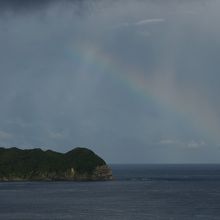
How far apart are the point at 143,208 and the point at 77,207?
20.4 m

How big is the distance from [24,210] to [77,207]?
1705 centimetres

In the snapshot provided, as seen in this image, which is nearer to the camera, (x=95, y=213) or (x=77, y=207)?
(x=95, y=213)

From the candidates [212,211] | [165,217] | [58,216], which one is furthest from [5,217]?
[212,211]

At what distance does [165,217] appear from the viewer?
→ 164500mm

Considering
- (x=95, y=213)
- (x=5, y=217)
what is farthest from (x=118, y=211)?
(x=5, y=217)

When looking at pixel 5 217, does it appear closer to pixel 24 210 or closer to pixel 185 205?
pixel 24 210

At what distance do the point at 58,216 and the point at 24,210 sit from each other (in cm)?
2215

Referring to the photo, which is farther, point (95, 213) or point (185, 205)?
point (185, 205)

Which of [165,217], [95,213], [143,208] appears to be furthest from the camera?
[143,208]

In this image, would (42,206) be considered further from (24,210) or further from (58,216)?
(58,216)

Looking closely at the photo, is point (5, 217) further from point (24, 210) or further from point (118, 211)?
point (118, 211)

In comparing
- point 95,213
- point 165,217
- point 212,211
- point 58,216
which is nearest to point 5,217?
point 58,216

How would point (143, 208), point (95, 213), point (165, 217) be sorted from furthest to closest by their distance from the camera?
point (143, 208), point (95, 213), point (165, 217)

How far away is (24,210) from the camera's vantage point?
18788 centimetres
